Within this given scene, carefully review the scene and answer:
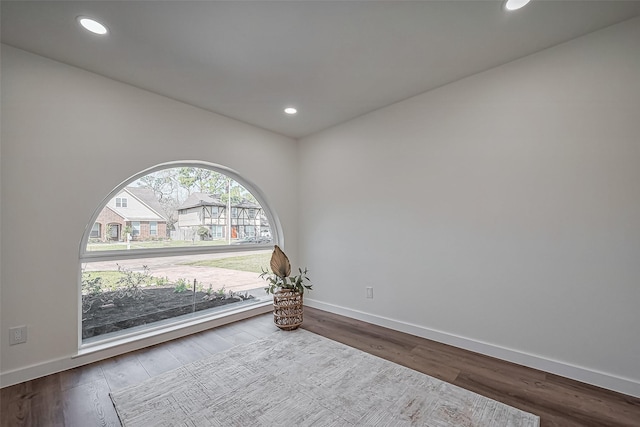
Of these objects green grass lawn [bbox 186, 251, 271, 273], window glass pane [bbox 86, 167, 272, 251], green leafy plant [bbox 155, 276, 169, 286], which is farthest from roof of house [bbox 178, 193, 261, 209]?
green leafy plant [bbox 155, 276, 169, 286]

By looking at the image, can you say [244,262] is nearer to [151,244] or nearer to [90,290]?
[151,244]

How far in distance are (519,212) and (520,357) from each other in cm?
121

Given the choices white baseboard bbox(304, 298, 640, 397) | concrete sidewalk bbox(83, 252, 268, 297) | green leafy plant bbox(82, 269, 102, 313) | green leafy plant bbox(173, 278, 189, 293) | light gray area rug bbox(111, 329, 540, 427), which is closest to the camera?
light gray area rug bbox(111, 329, 540, 427)

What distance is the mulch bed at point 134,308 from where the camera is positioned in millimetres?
2469

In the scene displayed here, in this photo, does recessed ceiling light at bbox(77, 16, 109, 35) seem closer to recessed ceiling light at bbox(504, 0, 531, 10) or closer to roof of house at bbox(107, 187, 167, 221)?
roof of house at bbox(107, 187, 167, 221)

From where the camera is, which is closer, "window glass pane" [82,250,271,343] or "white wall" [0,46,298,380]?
"white wall" [0,46,298,380]

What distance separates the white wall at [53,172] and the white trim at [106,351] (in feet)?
0.04

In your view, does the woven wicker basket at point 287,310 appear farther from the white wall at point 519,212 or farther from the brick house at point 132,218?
the brick house at point 132,218

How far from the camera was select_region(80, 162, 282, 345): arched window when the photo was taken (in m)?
2.53

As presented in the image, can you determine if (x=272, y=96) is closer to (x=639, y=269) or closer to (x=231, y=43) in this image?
(x=231, y=43)

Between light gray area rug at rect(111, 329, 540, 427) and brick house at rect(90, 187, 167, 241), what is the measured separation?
141 cm

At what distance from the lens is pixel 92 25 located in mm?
1842

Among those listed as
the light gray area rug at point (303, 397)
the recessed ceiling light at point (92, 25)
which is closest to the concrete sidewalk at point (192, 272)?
the light gray area rug at point (303, 397)

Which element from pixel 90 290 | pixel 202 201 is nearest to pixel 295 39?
pixel 202 201
